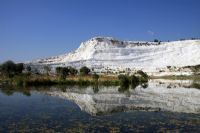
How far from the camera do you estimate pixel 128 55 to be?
168875 mm

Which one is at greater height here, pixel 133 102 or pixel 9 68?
pixel 9 68

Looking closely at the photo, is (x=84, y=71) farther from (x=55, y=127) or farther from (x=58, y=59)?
(x=58, y=59)

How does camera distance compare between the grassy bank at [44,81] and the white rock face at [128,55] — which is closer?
the grassy bank at [44,81]

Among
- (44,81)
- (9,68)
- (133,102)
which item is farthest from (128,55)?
(133,102)

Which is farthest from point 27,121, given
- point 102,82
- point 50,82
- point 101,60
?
point 101,60

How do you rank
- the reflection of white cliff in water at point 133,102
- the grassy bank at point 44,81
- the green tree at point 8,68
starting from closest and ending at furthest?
1. the reflection of white cliff in water at point 133,102
2. the grassy bank at point 44,81
3. the green tree at point 8,68

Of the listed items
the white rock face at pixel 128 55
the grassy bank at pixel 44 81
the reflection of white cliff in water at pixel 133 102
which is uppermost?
the white rock face at pixel 128 55

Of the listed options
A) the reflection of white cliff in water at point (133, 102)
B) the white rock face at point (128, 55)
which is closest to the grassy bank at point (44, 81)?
the reflection of white cliff in water at point (133, 102)

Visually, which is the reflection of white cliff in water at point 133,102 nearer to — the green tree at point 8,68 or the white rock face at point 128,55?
the green tree at point 8,68

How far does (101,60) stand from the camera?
15900 centimetres

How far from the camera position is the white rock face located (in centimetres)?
14434

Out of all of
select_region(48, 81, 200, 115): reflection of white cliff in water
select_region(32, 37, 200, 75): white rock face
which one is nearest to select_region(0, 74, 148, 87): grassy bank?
select_region(48, 81, 200, 115): reflection of white cliff in water

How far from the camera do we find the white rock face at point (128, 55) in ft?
474

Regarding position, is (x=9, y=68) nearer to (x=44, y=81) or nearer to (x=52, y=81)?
(x=52, y=81)
